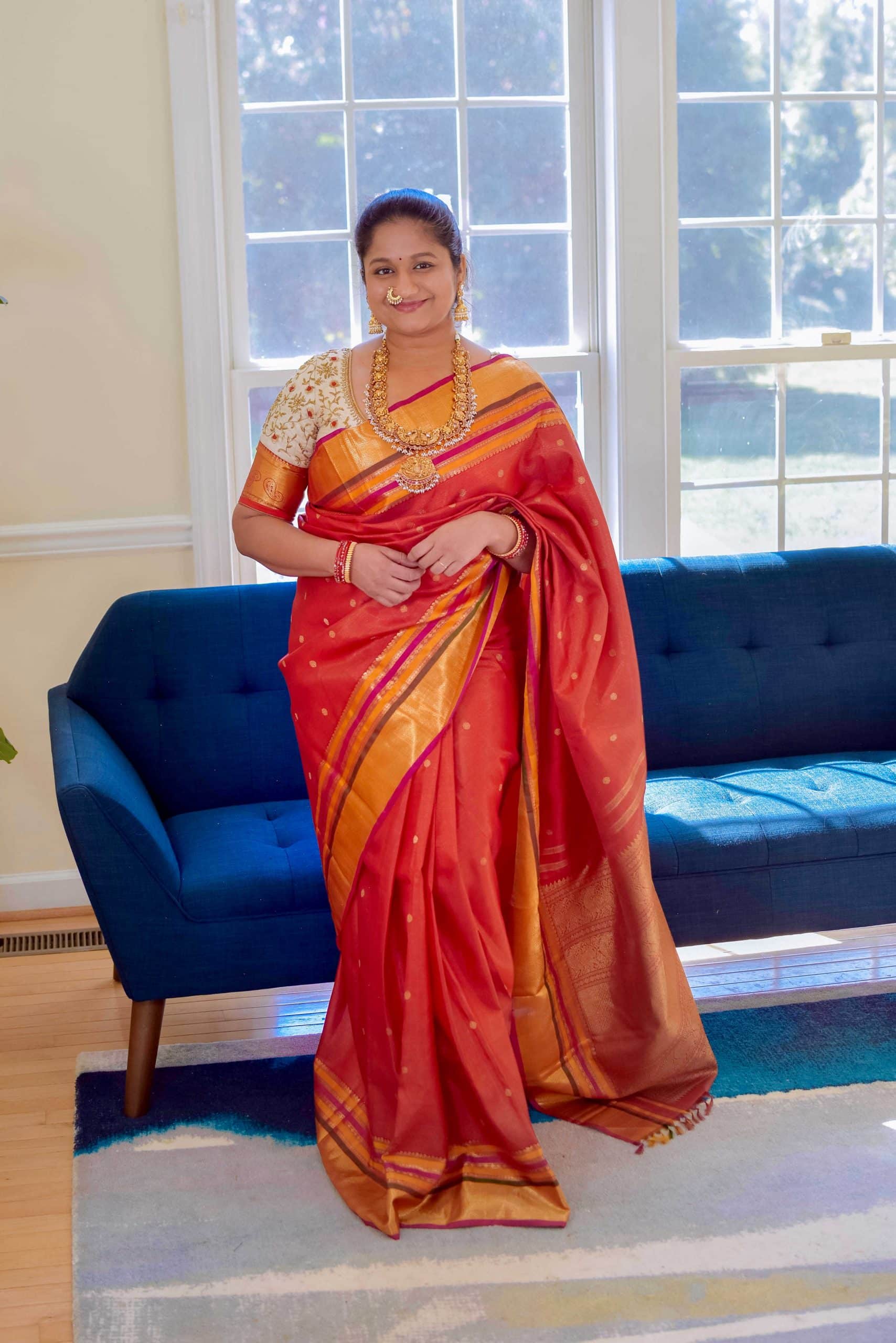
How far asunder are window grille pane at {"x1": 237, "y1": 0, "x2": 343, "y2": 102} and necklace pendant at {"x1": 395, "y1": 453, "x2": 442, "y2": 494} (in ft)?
5.11

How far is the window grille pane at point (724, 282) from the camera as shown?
3449 millimetres

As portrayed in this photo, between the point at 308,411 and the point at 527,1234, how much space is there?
138cm

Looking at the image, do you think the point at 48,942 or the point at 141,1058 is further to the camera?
the point at 48,942

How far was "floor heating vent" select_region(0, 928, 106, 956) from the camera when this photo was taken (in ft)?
10.5

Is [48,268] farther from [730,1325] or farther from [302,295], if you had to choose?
[730,1325]

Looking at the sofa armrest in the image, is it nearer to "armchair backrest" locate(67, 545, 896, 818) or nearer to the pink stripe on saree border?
"armchair backrest" locate(67, 545, 896, 818)

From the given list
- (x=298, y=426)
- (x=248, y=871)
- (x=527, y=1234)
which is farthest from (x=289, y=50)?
(x=527, y=1234)

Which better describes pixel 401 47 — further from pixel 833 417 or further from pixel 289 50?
pixel 833 417

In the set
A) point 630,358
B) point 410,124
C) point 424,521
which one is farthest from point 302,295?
point 424,521

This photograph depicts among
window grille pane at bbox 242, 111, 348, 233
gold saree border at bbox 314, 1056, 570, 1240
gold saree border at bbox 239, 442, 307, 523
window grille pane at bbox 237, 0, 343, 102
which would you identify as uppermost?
window grille pane at bbox 237, 0, 343, 102

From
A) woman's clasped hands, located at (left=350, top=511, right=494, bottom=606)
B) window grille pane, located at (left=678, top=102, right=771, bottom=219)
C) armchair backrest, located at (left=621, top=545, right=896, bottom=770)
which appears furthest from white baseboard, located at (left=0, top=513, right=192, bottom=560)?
window grille pane, located at (left=678, top=102, right=771, bottom=219)

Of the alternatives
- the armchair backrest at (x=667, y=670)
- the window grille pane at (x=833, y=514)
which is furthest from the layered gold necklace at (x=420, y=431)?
the window grille pane at (x=833, y=514)

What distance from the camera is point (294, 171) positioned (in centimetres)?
329

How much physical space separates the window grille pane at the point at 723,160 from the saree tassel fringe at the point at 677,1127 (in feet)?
7.46
